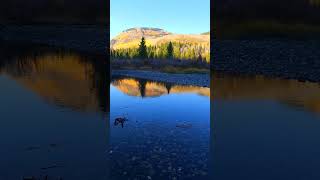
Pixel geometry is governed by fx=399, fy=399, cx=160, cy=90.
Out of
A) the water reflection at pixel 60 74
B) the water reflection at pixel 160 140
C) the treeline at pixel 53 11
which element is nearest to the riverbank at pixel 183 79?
the water reflection at pixel 60 74

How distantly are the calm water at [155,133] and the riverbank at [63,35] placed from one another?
8044 millimetres

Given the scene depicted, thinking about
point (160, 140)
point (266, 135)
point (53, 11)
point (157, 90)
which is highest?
point (53, 11)

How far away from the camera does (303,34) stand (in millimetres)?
46562

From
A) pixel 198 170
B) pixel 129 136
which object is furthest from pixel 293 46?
pixel 198 170

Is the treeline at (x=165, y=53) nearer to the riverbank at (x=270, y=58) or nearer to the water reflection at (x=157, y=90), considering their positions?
the riverbank at (x=270, y=58)

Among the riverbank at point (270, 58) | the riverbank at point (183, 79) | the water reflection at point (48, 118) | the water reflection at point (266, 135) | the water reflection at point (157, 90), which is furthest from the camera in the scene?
the riverbank at point (183, 79)

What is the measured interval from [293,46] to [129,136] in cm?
3308

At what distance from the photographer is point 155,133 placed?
21.5 metres

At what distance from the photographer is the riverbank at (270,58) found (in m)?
44.1

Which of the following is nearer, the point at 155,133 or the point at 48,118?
the point at 155,133

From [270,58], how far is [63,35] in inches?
1058

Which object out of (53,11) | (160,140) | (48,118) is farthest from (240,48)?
(160,140)

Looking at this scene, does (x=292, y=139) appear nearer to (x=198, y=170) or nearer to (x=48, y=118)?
(x=198, y=170)

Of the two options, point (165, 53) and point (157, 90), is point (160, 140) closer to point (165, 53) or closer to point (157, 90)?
point (157, 90)
